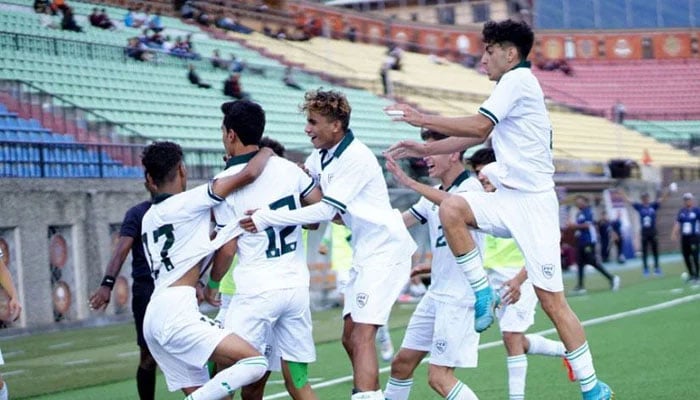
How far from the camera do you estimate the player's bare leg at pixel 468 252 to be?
300 inches

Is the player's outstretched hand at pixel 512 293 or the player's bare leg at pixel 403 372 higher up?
the player's outstretched hand at pixel 512 293

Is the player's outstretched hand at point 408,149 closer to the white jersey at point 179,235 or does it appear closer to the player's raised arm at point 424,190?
the player's raised arm at point 424,190

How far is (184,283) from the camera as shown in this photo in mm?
7492

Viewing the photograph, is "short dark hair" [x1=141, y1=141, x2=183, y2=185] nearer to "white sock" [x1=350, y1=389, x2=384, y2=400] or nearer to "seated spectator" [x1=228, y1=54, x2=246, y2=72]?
"white sock" [x1=350, y1=389, x2=384, y2=400]

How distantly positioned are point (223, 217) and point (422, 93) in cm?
3239

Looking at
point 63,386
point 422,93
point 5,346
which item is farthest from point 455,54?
point 63,386

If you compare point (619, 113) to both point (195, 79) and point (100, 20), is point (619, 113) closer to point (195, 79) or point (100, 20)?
point (195, 79)

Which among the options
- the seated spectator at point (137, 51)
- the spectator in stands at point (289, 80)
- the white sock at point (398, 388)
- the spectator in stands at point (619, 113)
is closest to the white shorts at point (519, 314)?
the white sock at point (398, 388)

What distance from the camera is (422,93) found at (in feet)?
131

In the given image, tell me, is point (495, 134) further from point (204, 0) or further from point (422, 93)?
point (422, 93)

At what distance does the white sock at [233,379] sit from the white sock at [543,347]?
10.9 feet

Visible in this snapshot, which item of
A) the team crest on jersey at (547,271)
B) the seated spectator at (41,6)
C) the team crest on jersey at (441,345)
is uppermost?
the seated spectator at (41,6)

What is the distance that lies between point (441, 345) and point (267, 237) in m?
1.31

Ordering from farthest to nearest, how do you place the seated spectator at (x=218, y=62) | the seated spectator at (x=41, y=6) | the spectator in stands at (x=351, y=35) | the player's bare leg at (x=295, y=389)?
1. the spectator in stands at (x=351, y=35)
2. the seated spectator at (x=218, y=62)
3. the seated spectator at (x=41, y=6)
4. the player's bare leg at (x=295, y=389)
